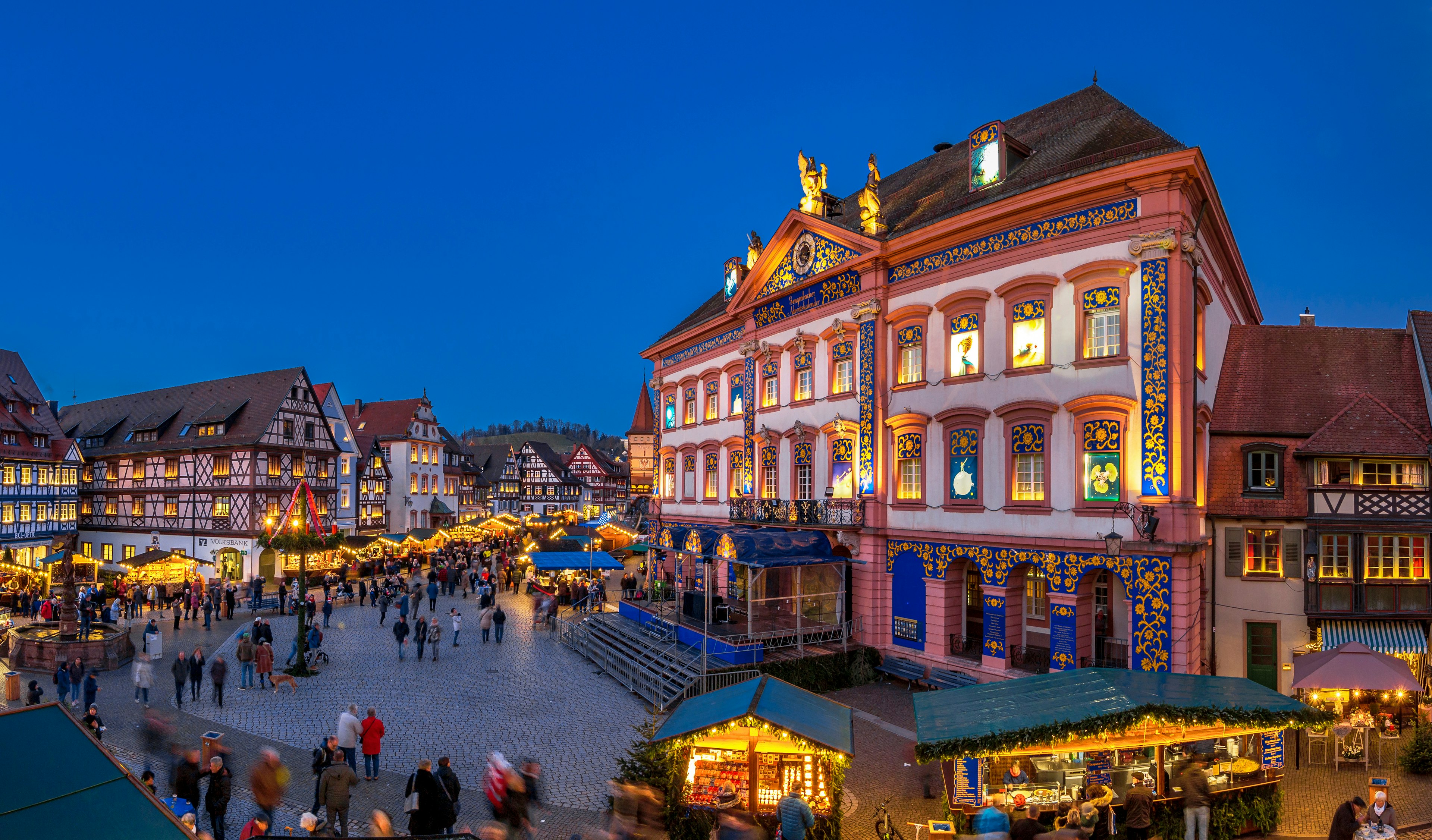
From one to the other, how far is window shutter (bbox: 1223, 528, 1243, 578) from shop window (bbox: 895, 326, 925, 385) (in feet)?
27.8

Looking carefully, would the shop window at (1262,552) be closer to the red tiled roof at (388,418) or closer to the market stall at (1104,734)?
the market stall at (1104,734)

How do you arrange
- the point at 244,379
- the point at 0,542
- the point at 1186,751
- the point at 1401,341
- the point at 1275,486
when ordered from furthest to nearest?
the point at 244,379 < the point at 0,542 < the point at 1401,341 < the point at 1275,486 < the point at 1186,751

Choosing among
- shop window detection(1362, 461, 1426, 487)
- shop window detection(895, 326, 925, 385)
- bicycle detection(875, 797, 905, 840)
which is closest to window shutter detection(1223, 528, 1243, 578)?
shop window detection(1362, 461, 1426, 487)

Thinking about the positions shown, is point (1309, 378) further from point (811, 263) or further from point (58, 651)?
point (58, 651)

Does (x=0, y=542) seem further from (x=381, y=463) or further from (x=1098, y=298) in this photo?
(x=1098, y=298)

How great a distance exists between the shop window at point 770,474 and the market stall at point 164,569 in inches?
1112

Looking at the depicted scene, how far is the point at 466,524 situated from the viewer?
62.6 meters

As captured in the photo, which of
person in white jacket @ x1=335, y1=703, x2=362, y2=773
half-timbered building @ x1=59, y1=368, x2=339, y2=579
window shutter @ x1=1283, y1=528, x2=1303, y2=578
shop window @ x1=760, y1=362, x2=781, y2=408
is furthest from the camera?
half-timbered building @ x1=59, y1=368, x2=339, y2=579

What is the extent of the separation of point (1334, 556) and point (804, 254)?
54.4 ft

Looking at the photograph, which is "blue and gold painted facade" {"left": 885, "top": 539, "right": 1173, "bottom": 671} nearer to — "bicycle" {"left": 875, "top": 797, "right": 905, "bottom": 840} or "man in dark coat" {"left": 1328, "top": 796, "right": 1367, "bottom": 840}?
"man in dark coat" {"left": 1328, "top": 796, "right": 1367, "bottom": 840}

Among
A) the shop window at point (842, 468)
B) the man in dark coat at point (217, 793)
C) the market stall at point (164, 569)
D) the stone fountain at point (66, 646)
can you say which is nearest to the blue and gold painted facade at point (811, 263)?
the shop window at point (842, 468)

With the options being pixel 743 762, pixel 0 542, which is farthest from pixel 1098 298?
pixel 0 542

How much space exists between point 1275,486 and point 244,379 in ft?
170

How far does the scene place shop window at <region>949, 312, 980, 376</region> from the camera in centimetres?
2192
